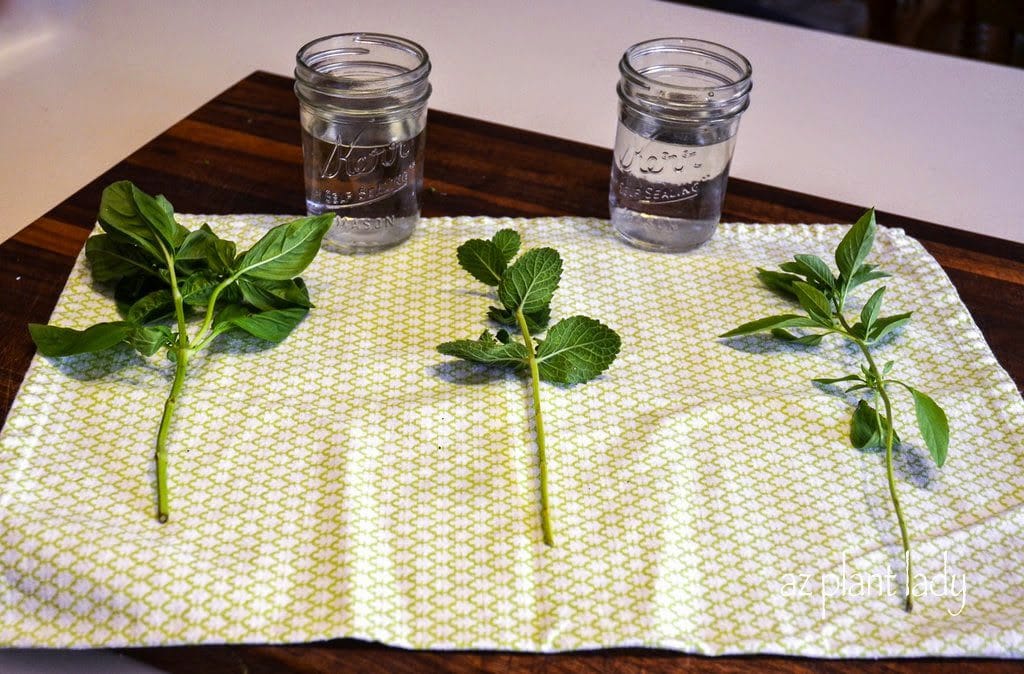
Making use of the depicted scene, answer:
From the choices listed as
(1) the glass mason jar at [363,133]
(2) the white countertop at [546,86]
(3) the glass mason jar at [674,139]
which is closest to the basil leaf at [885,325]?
(3) the glass mason jar at [674,139]

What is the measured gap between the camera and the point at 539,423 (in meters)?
0.76

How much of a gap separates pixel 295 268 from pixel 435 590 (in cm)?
32

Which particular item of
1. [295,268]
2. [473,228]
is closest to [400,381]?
[295,268]

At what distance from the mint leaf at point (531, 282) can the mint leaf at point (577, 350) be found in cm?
4

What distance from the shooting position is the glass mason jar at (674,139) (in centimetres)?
92

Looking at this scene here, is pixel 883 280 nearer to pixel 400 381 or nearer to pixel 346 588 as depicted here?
pixel 400 381

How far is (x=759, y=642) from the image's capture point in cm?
63

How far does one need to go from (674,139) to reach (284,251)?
36 centimetres

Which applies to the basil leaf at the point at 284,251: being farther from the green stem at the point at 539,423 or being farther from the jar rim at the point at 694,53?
the jar rim at the point at 694,53

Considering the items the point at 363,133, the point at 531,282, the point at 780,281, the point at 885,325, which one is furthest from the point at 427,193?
the point at 885,325

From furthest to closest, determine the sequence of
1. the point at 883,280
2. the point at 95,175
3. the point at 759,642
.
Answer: the point at 95,175 → the point at 883,280 → the point at 759,642

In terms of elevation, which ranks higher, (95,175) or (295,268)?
(295,268)

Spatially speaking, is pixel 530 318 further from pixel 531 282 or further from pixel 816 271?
pixel 816 271

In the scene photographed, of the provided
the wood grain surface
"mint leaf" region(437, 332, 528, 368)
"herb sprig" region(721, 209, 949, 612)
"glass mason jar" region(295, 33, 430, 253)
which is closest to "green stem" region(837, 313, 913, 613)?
"herb sprig" region(721, 209, 949, 612)
